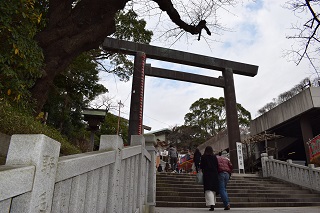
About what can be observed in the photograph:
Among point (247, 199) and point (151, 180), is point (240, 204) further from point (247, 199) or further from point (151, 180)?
point (151, 180)

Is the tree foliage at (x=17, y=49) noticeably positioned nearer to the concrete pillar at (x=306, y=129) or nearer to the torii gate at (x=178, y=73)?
the torii gate at (x=178, y=73)

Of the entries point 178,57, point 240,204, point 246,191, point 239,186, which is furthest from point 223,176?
point 178,57

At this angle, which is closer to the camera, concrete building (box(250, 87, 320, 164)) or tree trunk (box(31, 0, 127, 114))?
tree trunk (box(31, 0, 127, 114))

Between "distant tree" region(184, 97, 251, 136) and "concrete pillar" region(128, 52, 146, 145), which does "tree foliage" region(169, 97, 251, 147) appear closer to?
"distant tree" region(184, 97, 251, 136)

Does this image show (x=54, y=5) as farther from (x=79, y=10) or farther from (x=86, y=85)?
(x=86, y=85)

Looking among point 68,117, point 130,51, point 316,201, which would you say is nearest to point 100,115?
point 68,117

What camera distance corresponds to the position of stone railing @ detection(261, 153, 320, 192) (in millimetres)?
9234

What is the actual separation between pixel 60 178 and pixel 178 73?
1234 centimetres

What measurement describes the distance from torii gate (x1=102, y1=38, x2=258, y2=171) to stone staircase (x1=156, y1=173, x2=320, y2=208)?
2809mm

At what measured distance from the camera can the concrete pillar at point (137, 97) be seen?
10.6 m

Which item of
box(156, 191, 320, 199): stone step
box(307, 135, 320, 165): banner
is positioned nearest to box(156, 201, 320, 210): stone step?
box(156, 191, 320, 199): stone step

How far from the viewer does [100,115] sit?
10.4m

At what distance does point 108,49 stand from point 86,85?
2021 millimetres

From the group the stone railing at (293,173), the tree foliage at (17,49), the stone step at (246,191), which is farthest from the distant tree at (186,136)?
the tree foliage at (17,49)
